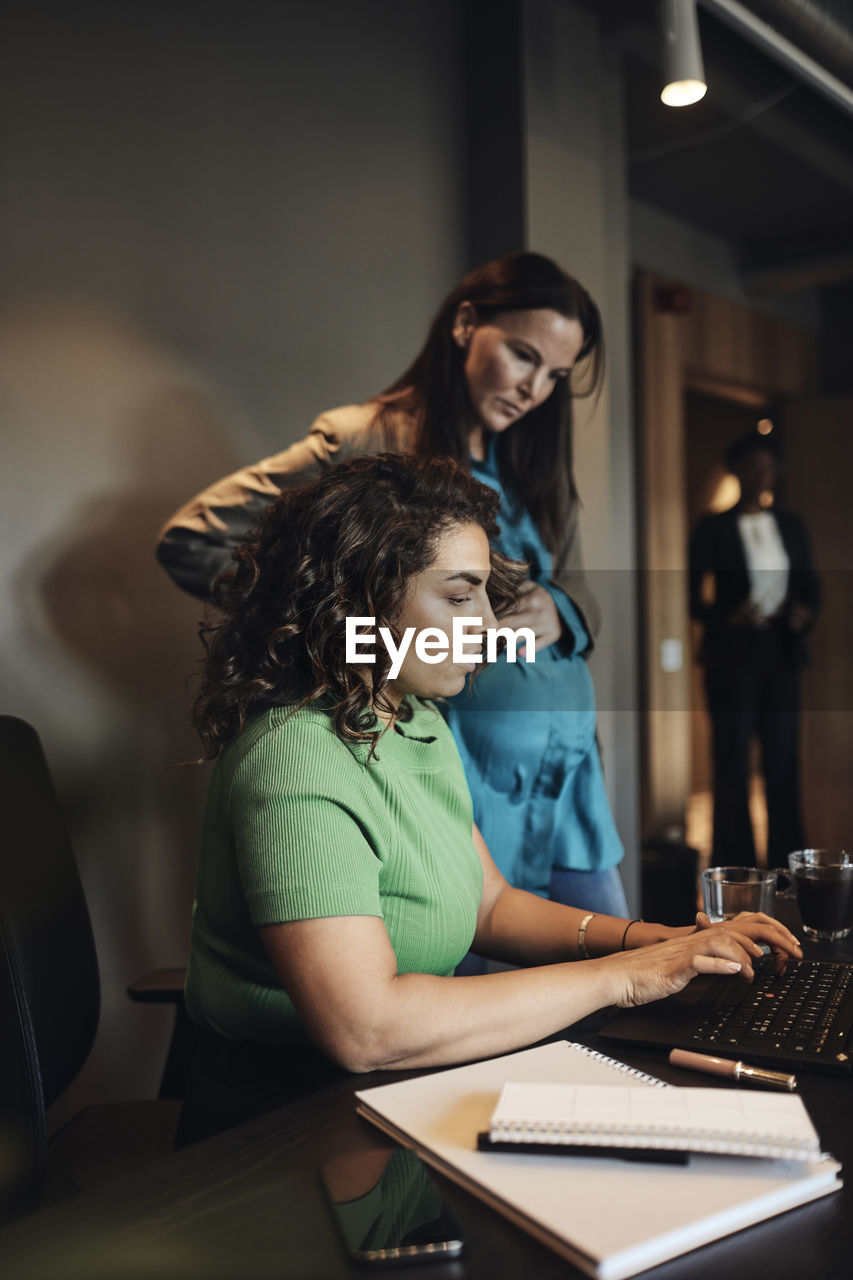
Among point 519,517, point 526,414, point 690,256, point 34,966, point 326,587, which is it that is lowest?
point 34,966

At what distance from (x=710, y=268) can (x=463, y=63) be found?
2208 millimetres

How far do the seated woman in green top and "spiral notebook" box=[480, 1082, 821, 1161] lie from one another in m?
0.20

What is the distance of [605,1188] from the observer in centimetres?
60

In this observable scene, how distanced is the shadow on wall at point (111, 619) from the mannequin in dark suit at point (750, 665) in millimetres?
2262

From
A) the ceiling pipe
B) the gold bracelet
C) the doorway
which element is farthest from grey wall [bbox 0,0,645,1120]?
the doorway

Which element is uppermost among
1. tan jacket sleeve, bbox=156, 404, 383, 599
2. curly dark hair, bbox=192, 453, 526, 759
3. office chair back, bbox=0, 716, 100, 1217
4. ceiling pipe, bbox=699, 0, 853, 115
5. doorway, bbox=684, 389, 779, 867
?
ceiling pipe, bbox=699, 0, 853, 115

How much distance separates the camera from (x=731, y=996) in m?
0.94

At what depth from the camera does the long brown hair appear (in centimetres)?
153

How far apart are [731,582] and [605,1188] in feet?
11.2

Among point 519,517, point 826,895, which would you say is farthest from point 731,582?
point 826,895

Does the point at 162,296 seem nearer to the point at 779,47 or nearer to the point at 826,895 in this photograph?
the point at 779,47

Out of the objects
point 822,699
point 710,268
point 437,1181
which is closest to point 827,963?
point 437,1181

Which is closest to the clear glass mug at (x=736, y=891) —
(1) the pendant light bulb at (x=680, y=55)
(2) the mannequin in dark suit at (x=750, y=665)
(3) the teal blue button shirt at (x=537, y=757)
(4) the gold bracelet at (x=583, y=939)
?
(4) the gold bracelet at (x=583, y=939)

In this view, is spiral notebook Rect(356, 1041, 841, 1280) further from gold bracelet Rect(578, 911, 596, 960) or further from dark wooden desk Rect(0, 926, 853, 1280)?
gold bracelet Rect(578, 911, 596, 960)
